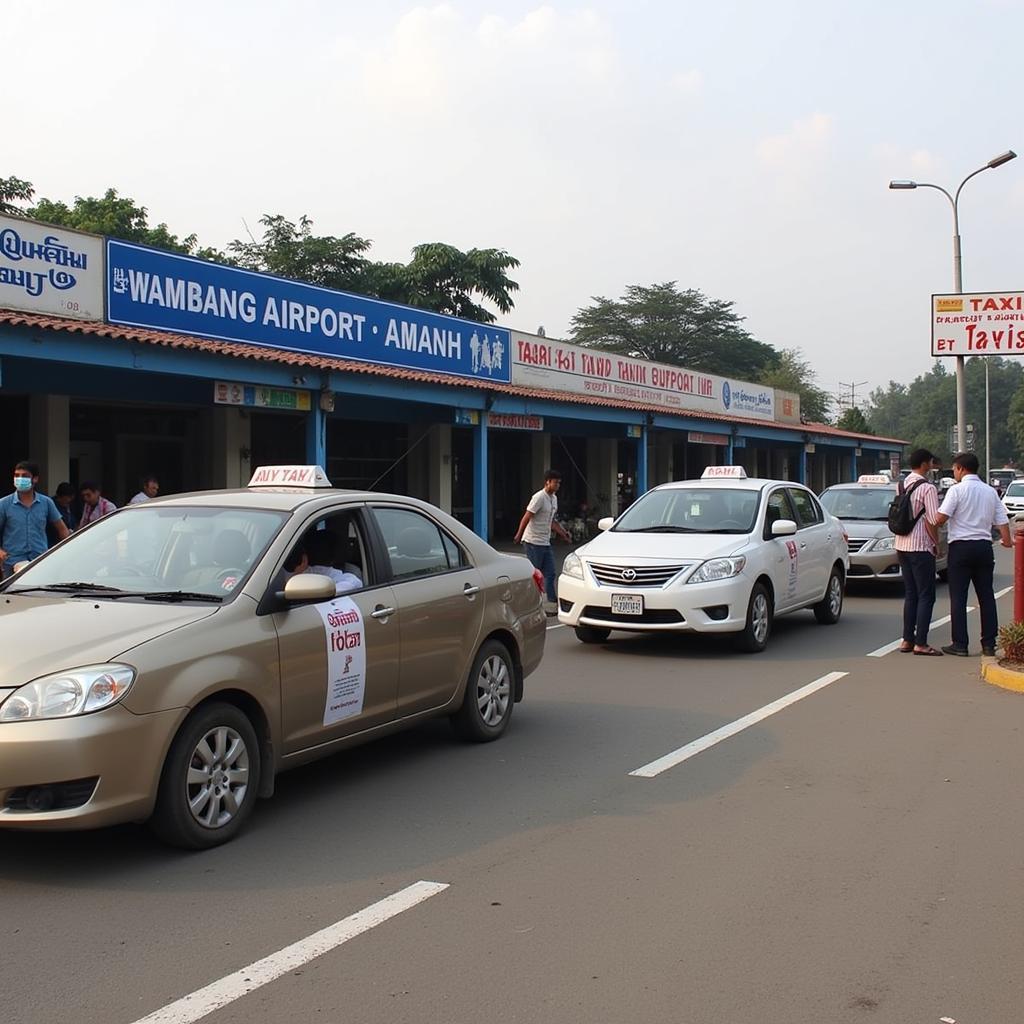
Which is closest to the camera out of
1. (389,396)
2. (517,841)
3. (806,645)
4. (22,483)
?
(517,841)

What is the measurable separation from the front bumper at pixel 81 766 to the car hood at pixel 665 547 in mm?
6350

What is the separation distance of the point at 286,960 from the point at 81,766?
3.88 feet

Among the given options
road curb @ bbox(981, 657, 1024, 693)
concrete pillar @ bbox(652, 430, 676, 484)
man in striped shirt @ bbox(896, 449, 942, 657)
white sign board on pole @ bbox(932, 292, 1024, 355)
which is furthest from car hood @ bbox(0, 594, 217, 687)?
concrete pillar @ bbox(652, 430, 676, 484)

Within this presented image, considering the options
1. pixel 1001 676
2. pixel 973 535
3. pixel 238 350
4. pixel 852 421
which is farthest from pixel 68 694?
pixel 852 421

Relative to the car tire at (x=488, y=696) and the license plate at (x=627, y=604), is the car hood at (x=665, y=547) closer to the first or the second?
the license plate at (x=627, y=604)

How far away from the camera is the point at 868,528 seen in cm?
1617

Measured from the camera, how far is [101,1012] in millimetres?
3490

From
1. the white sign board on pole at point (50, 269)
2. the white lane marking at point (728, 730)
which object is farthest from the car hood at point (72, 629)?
the white sign board on pole at point (50, 269)

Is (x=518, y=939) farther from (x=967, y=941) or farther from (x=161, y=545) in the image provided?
(x=161, y=545)

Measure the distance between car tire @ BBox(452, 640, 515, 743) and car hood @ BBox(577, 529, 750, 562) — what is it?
132 inches

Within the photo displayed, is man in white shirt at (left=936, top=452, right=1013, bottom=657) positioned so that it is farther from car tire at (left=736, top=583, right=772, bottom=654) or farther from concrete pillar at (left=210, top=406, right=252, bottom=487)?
concrete pillar at (left=210, top=406, right=252, bottom=487)

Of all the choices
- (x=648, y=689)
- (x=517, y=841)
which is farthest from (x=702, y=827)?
(x=648, y=689)

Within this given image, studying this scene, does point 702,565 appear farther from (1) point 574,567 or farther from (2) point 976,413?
(2) point 976,413

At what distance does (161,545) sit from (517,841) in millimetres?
2299
